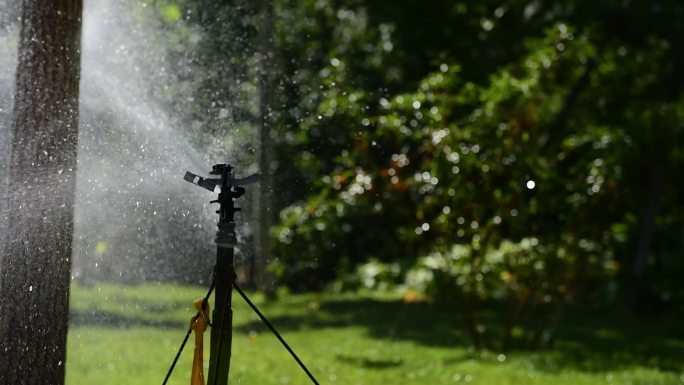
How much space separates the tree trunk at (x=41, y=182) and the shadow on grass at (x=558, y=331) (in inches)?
131

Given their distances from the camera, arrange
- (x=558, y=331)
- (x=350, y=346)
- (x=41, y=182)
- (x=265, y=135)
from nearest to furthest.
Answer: (x=41, y=182), (x=265, y=135), (x=350, y=346), (x=558, y=331)

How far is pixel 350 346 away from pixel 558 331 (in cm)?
240

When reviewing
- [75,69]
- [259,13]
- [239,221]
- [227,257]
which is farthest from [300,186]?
[227,257]

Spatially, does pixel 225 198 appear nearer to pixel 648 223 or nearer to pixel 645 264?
pixel 648 223

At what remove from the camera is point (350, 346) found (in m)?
8.08

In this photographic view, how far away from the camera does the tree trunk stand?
4000mm

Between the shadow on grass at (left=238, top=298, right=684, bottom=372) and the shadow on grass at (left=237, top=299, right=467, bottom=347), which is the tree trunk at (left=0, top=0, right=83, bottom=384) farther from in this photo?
the shadow on grass at (left=237, top=299, right=467, bottom=347)

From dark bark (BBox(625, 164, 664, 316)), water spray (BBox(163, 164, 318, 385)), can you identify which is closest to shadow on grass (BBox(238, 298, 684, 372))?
dark bark (BBox(625, 164, 664, 316))

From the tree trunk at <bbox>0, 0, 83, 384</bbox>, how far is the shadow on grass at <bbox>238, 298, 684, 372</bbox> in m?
3.32

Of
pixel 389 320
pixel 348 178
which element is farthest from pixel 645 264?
pixel 348 178

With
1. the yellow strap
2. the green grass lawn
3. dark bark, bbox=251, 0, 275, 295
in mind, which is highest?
dark bark, bbox=251, 0, 275, 295

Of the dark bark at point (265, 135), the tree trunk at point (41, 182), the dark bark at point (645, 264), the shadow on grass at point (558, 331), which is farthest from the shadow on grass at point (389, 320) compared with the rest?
the tree trunk at point (41, 182)

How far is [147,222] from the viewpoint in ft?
19.2

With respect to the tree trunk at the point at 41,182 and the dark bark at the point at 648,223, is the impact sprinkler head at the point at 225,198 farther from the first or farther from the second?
the dark bark at the point at 648,223
